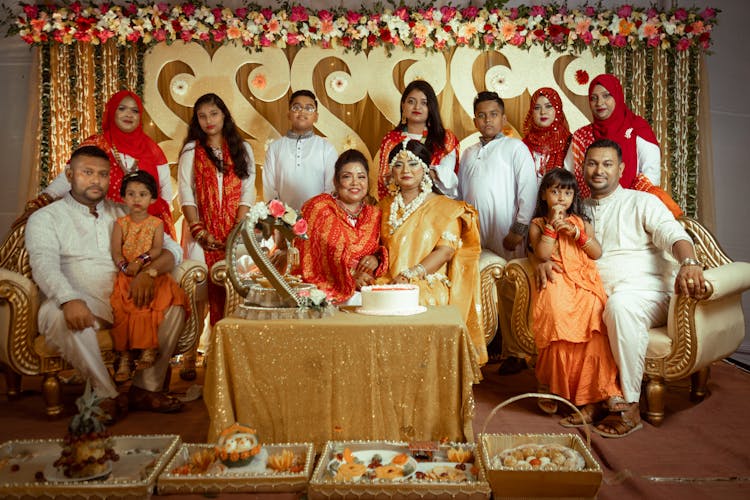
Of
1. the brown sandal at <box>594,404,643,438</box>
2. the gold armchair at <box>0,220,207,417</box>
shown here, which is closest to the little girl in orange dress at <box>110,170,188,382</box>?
the gold armchair at <box>0,220,207,417</box>

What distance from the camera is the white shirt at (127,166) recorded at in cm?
487

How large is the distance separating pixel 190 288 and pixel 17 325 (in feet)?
3.43

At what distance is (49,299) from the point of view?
3.99 meters

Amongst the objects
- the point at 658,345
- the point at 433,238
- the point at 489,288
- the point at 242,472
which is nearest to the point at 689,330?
the point at 658,345

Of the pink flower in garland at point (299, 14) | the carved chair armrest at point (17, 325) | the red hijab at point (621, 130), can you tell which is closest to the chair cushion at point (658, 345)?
the red hijab at point (621, 130)

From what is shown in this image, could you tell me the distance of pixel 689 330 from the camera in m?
3.74

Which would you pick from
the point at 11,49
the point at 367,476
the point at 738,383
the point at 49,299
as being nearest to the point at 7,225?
the point at 11,49

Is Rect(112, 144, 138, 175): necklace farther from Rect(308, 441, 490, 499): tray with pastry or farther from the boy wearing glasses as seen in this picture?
Rect(308, 441, 490, 499): tray with pastry

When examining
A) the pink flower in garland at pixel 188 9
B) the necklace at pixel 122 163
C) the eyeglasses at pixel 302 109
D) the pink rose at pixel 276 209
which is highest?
the pink flower in garland at pixel 188 9

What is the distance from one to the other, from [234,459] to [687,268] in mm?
2710

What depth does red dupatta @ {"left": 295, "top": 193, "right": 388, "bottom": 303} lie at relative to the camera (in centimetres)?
427

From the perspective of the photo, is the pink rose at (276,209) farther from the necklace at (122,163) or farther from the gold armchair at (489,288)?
the necklace at (122,163)

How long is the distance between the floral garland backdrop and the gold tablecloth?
3.73 m

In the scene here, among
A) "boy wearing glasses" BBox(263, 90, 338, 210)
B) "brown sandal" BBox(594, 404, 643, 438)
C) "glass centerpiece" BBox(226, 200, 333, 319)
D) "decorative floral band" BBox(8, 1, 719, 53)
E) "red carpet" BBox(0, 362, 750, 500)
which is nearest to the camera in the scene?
"red carpet" BBox(0, 362, 750, 500)
